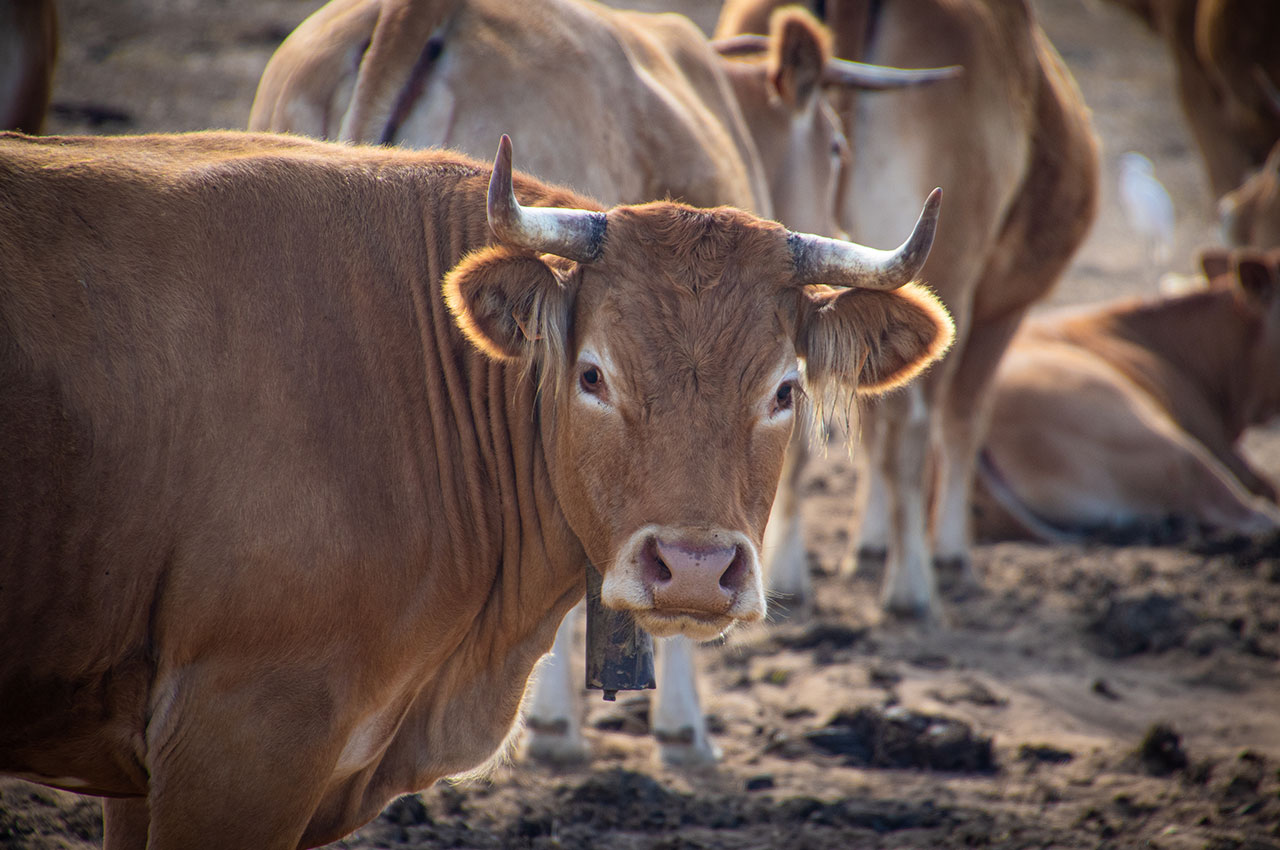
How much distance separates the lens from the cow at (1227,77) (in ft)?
39.4

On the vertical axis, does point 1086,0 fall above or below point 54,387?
above

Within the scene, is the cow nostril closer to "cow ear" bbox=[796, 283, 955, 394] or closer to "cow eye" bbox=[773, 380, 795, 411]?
"cow eye" bbox=[773, 380, 795, 411]

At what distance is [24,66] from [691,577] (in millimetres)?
5797

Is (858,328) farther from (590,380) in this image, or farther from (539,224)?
(539,224)

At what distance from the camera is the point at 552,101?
4.16 metres

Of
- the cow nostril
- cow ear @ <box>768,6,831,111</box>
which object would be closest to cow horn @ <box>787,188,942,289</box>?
the cow nostril

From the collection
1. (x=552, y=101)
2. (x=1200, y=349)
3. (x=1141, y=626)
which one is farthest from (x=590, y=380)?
(x=1200, y=349)

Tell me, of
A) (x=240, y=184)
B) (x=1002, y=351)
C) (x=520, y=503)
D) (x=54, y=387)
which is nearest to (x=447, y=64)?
(x=240, y=184)

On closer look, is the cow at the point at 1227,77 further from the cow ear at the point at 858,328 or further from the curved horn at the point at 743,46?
the cow ear at the point at 858,328

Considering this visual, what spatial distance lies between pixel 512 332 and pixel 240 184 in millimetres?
741

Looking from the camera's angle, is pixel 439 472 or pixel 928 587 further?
pixel 928 587

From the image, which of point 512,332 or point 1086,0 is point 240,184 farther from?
point 1086,0

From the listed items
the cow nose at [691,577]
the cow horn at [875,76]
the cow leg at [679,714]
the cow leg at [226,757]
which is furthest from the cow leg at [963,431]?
the cow leg at [226,757]

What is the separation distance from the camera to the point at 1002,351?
24.2ft
